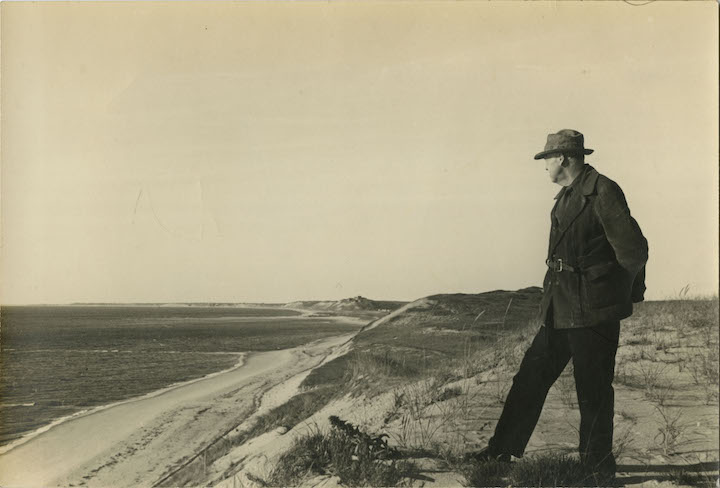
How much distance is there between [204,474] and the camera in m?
5.10

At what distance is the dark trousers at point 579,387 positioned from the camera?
3.51m

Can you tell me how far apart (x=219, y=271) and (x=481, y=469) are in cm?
394

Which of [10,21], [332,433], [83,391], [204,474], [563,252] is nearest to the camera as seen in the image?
[563,252]

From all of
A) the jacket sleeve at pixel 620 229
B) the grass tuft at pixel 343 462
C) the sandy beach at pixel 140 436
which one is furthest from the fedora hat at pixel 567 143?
the sandy beach at pixel 140 436

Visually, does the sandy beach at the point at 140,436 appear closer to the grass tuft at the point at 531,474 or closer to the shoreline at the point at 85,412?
the shoreline at the point at 85,412

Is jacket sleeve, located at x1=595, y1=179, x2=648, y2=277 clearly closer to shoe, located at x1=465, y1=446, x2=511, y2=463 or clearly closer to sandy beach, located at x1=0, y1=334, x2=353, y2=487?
shoe, located at x1=465, y1=446, x2=511, y2=463

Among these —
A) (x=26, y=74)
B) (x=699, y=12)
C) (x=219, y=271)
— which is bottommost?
(x=219, y=271)

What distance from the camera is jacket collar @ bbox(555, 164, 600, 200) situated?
11.9ft

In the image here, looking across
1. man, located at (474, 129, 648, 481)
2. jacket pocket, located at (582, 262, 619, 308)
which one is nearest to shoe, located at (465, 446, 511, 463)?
man, located at (474, 129, 648, 481)

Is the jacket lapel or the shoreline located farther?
the shoreline

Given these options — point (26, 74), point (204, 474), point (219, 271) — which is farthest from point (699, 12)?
point (26, 74)

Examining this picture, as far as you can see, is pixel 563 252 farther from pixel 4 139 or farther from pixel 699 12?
pixel 4 139

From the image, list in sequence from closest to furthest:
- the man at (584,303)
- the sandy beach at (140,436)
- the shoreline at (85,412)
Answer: the man at (584,303) < the sandy beach at (140,436) < the shoreline at (85,412)

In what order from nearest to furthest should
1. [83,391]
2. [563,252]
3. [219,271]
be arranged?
[563,252]
[219,271]
[83,391]
